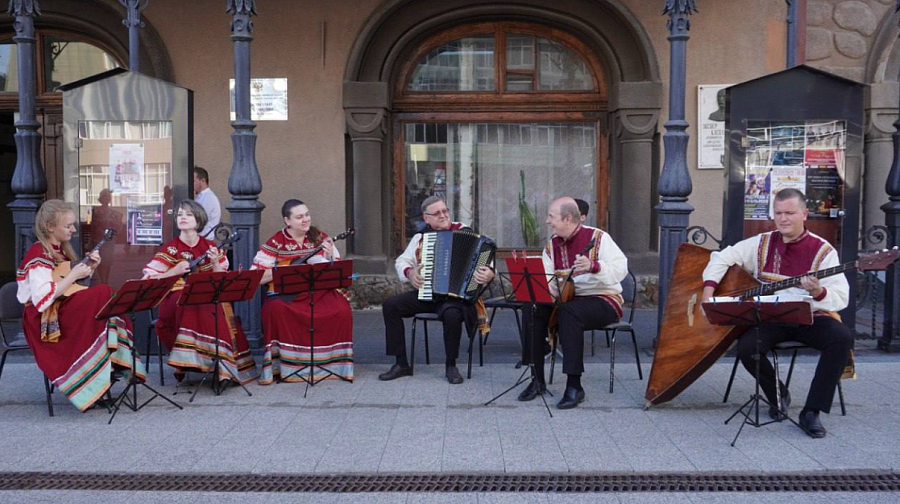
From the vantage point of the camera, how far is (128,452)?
16.4 ft

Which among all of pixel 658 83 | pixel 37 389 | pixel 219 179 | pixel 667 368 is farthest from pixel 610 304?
pixel 219 179

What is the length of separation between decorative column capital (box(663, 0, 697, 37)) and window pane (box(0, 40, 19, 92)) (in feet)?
26.7

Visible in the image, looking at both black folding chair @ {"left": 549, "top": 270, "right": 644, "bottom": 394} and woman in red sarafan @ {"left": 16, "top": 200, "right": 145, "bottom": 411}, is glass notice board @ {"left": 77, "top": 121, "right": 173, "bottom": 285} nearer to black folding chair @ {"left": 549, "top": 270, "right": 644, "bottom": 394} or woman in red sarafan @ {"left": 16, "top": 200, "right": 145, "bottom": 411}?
woman in red sarafan @ {"left": 16, "top": 200, "right": 145, "bottom": 411}

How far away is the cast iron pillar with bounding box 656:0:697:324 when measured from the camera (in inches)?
284

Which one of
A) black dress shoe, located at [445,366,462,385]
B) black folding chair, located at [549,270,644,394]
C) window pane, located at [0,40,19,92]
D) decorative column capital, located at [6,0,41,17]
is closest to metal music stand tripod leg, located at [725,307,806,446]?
black folding chair, located at [549,270,644,394]

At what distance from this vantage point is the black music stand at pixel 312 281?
20.4 feet

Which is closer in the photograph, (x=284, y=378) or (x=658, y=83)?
(x=284, y=378)

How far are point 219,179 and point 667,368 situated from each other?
6703 millimetres

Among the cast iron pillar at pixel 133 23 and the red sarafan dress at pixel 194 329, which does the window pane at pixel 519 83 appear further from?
the red sarafan dress at pixel 194 329

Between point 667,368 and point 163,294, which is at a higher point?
point 163,294

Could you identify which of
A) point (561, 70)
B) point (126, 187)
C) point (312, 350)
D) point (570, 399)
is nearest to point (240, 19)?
point (126, 187)

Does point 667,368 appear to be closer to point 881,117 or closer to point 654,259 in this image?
point 654,259

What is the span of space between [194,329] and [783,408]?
4091 mm

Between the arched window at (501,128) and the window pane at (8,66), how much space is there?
4.85 meters
